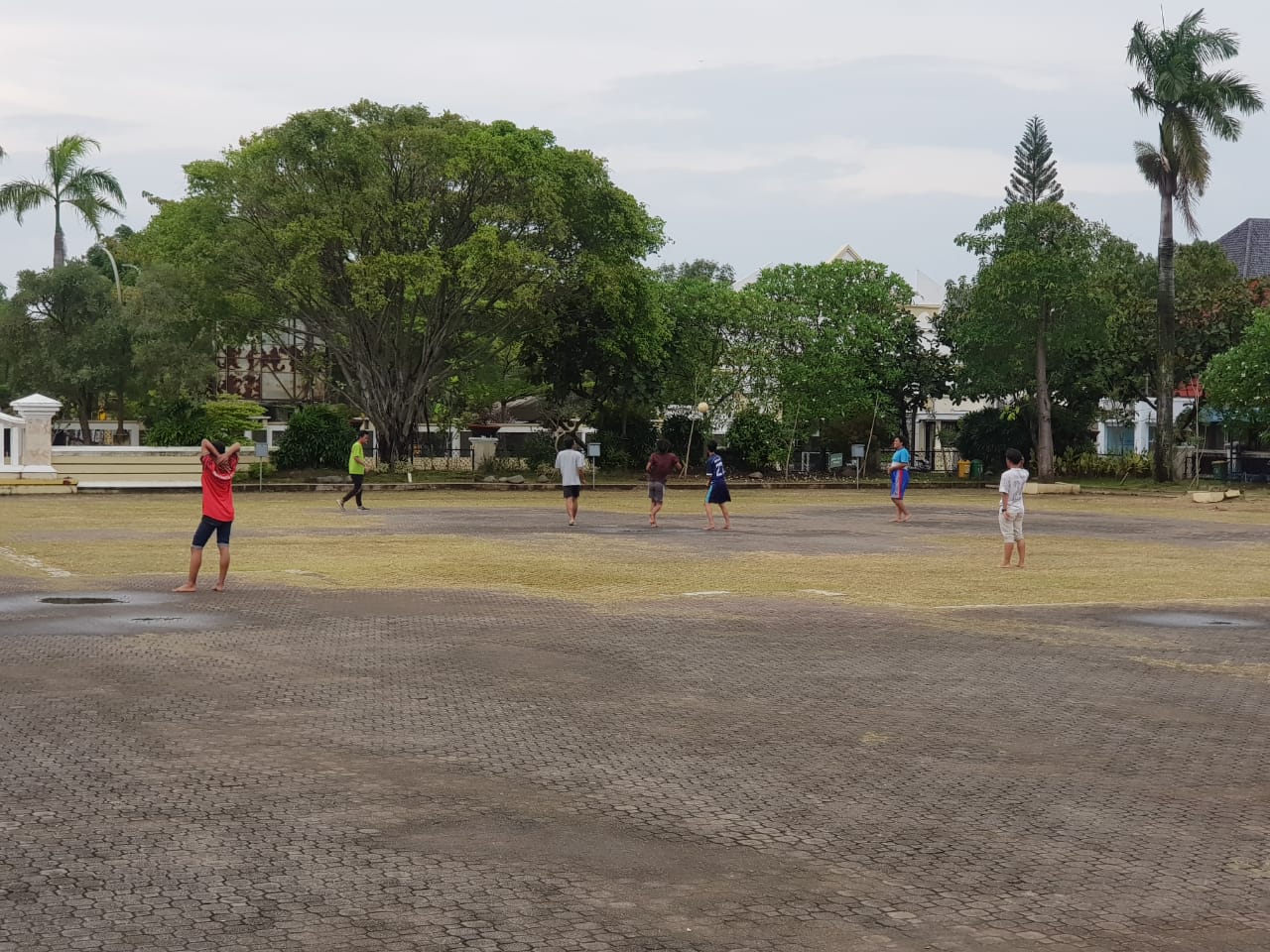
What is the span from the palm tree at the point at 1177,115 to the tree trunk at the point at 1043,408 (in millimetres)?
3711

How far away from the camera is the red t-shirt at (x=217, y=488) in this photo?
50.8ft

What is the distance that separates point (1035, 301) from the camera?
49.8 m

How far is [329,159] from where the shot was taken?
4316 cm

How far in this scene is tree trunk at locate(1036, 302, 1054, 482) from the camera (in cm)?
4991

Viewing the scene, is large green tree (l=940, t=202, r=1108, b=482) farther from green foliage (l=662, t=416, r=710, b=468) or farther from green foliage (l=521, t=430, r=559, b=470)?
green foliage (l=521, t=430, r=559, b=470)

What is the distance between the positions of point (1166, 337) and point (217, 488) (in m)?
38.5

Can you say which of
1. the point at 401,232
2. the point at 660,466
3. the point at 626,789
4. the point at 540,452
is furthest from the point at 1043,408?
the point at 626,789

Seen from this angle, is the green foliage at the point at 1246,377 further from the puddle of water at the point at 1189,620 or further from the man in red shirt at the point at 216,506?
the man in red shirt at the point at 216,506

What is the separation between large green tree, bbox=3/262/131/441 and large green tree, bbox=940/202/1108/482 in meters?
31.5

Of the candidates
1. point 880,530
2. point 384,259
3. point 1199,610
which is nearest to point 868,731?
point 1199,610

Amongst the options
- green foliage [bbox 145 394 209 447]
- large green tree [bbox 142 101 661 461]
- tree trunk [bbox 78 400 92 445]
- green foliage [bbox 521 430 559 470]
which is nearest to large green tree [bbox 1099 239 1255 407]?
large green tree [bbox 142 101 661 461]

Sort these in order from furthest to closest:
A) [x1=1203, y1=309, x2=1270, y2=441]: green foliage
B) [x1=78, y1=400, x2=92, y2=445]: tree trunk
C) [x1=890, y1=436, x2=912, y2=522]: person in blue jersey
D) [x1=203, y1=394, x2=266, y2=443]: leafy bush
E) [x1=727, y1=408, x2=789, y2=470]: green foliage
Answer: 1. [x1=78, y1=400, x2=92, y2=445]: tree trunk
2. [x1=203, y1=394, x2=266, y2=443]: leafy bush
3. [x1=727, y1=408, x2=789, y2=470]: green foliage
4. [x1=1203, y1=309, x2=1270, y2=441]: green foliage
5. [x1=890, y1=436, x2=912, y2=522]: person in blue jersey

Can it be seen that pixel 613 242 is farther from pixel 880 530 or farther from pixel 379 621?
pixel 379 621

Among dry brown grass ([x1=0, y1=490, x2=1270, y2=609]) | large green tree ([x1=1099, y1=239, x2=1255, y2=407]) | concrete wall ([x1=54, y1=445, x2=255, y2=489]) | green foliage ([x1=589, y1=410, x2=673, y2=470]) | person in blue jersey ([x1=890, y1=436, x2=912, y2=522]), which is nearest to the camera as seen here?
dry brown grass ([x1=0, y1=490, x2=1270, y2=609])
